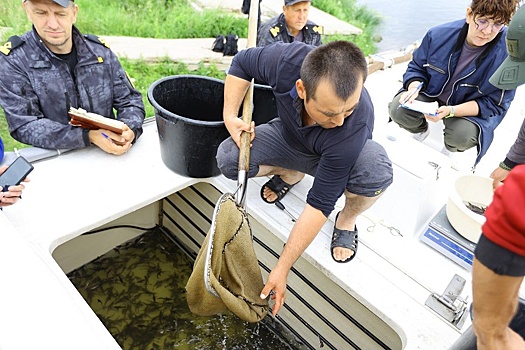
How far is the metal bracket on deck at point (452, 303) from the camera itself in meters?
1.43

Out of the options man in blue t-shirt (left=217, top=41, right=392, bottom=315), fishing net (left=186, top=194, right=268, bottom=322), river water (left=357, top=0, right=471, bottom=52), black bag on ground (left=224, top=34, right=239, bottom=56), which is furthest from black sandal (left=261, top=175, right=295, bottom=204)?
river water (left=357, top=0, right=471, bottom=52)

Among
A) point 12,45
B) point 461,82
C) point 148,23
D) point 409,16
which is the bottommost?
point 409,16

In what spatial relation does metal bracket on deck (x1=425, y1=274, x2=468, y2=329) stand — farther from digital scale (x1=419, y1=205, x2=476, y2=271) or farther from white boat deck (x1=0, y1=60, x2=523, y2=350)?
digital scale (x1=419, y1=205, x2=476, y2=271)

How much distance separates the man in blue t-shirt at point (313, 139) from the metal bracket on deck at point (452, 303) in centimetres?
32

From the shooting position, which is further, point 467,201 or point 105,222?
point 467,201

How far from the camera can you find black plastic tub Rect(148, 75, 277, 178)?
5.74ft

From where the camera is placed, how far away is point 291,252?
145cm

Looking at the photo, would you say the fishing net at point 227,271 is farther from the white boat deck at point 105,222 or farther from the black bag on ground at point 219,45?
the black bag on ground at point 219,45

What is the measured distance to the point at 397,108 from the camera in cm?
246

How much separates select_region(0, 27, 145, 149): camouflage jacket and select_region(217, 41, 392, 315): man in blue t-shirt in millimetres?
577

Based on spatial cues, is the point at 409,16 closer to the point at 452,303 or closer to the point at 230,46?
the point at 230,46

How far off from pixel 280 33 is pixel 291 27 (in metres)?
0.08

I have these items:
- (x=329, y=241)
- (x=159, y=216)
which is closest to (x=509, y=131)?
(x=329, y=241)

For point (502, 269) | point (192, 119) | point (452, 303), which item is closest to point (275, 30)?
point (192, 119)
